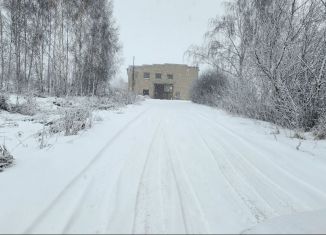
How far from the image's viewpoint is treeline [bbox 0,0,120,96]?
19.9m

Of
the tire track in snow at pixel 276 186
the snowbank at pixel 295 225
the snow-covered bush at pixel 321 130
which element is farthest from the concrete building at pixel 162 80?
the snowbank at pixel 295 225

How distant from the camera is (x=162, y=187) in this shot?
350cm

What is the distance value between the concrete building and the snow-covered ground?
5096 centimetres

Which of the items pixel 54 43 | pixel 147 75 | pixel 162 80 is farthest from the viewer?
pixel 147 75

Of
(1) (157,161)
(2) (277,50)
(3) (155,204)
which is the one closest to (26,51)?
(2) (277,50)

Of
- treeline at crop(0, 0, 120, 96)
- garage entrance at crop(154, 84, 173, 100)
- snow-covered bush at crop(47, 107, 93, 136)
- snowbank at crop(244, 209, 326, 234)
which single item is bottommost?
snowbank at crop(244, 209, 326, 234)

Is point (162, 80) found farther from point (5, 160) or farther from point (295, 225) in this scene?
point (295, 225)

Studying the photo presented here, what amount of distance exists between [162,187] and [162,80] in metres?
54.1

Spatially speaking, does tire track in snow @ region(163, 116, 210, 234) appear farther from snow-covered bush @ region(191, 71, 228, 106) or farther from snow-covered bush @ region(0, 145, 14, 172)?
snow-covered bush @ region(191, 71, 228, 106)

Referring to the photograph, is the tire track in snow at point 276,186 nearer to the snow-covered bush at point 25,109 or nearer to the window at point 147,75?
the snow-covered bush at point 25,109

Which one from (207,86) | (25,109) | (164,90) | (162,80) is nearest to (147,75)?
(162,80)

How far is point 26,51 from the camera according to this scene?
20625mm

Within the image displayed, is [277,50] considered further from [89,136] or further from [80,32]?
[80,32]

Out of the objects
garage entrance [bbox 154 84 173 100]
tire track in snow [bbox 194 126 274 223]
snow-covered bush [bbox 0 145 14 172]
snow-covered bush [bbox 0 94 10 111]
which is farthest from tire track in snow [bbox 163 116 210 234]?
garage entrance [bbox 154 84 173 100]
